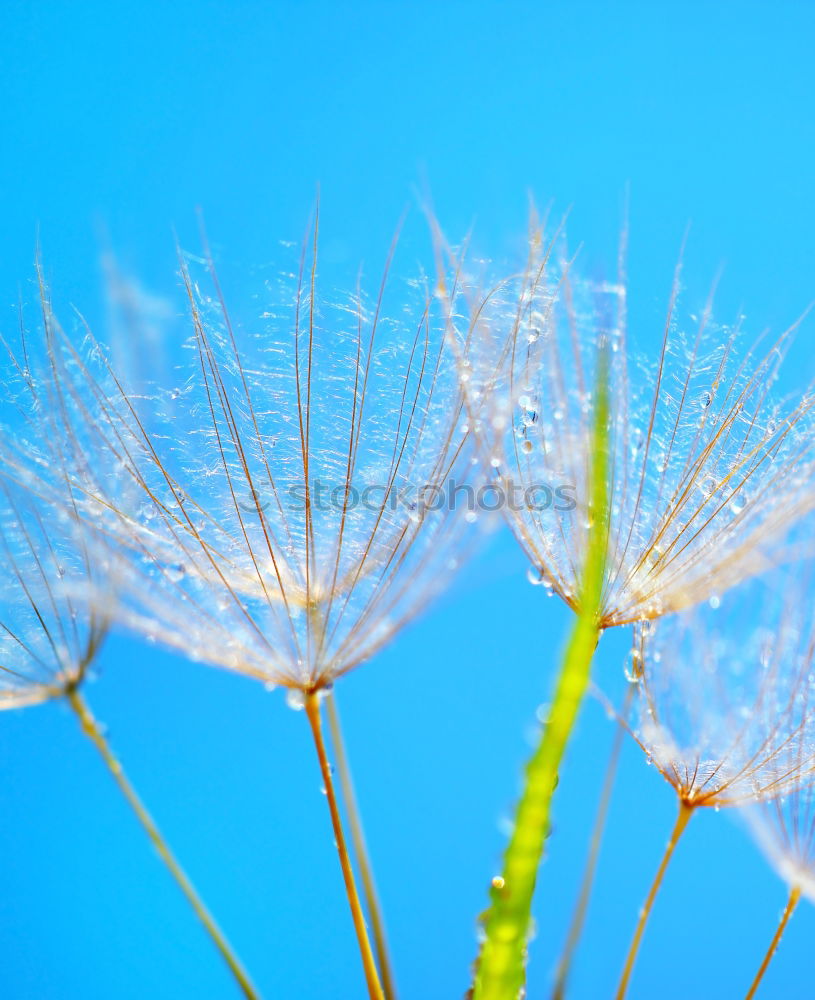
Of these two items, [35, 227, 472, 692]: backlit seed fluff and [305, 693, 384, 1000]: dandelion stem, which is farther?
[35, 227, 472, 692]: backlit seed fluff

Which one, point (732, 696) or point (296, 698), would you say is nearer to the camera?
point (296, 698)

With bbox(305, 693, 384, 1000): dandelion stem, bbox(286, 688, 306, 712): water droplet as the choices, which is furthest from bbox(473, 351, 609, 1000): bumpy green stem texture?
bbox(286, 688, 306, 712): water droplet

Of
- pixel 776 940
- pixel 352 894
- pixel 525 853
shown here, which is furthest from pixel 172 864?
pixel 776 940

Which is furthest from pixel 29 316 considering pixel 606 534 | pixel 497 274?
pixel 606 534

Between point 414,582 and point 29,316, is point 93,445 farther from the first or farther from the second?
point 414,582

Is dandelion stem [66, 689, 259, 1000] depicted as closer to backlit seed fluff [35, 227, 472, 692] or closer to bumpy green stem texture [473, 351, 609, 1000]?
backlit seed fluff [35, 227, 472, 692]

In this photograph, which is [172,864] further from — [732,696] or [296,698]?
[732,696]

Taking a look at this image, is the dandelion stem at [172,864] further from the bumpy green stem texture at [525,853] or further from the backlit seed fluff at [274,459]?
the bumpy green stem texture at [525,853]

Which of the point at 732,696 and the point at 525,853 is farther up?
the point at 732,696

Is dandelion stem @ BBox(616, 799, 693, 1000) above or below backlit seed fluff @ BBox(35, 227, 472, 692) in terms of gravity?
below

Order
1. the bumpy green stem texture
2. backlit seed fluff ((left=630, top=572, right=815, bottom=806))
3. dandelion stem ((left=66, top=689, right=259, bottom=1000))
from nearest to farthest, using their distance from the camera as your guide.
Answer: the bumpy green stem texture
dandelion stem ((left=66, top=689, right=259, bottom=1000))
backlit seed fluff ((left=630, top=572, right=815, bottom=806))

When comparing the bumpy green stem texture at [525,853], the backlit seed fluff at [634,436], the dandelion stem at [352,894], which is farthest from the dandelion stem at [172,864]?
the backlit seed fluff at [634,436]
